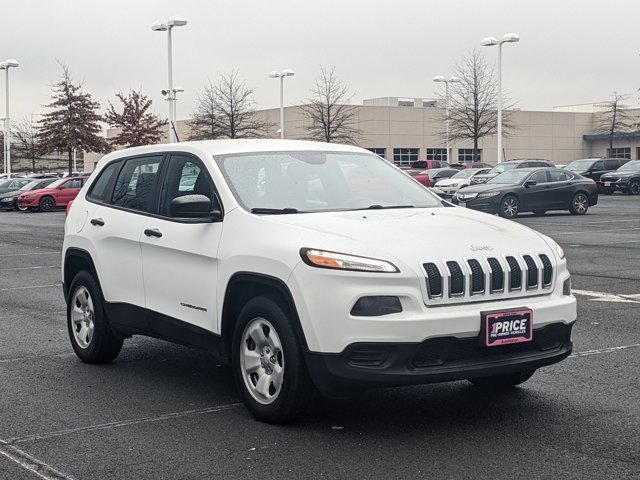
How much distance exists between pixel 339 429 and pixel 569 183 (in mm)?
26367

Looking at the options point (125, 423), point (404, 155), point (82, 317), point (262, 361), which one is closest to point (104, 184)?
point (82, 317)

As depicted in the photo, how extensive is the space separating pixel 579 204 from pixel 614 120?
171ft

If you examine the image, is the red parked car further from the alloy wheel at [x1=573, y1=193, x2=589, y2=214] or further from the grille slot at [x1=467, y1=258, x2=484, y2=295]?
the grille slot at [x1=467, y1=258, x2=484, y2=295]

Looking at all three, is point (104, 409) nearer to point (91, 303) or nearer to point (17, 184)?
point (91, 303)

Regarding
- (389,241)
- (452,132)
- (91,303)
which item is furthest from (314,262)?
(452,132)

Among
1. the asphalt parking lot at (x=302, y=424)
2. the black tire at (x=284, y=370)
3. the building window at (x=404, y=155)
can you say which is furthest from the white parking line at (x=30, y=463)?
the building window at (x=404, y=155)

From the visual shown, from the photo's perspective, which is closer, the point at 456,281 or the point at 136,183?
the point at 456,281

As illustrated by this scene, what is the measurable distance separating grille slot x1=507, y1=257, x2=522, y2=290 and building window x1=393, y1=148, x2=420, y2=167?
77630 mm

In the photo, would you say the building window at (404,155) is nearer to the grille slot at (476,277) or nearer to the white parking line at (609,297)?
the white parking line at (609,297)

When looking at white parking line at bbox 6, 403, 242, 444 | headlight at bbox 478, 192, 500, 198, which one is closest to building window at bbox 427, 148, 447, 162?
headlight at bbox 478, 192, 500, 198

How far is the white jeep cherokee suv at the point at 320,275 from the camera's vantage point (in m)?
5.48

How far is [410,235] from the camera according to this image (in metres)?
5.80

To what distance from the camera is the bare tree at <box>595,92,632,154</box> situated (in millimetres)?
80000

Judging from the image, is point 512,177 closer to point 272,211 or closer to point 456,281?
point 272,211
